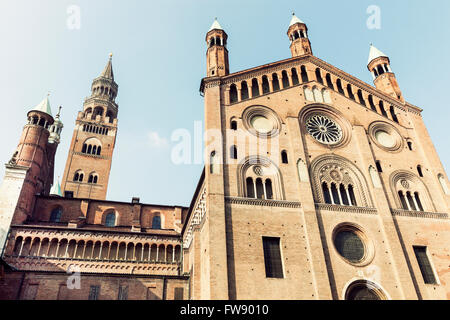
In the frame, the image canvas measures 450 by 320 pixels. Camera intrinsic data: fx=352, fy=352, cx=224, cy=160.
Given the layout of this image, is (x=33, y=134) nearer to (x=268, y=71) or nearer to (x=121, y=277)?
(x=121, y=277)

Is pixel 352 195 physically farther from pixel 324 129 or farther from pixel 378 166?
pixel 324 129

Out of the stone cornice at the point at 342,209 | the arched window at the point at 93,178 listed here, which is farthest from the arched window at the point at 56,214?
the stone cornice at the point at 342,209

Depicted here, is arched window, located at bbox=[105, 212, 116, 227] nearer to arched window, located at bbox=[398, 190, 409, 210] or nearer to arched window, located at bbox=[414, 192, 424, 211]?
arched window, located at bbox=[398, 190, 409, 210]

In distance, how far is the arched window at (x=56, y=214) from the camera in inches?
1277

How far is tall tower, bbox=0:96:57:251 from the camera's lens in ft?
93.4

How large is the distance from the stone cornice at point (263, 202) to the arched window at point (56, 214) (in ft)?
67.9

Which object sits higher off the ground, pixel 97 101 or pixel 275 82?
pixel 97 101

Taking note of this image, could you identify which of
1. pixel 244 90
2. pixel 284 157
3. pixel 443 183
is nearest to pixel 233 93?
pixel 244 90

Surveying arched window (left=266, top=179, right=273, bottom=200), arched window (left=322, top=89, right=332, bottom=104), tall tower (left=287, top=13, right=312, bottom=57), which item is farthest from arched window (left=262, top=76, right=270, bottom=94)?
arched window (left=266, top=179, right=273, bottom=200)

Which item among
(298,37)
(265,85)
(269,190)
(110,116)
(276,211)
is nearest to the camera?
(276,211)

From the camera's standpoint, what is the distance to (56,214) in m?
32.8

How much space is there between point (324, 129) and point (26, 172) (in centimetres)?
2524

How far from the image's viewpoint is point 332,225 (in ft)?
64.6
